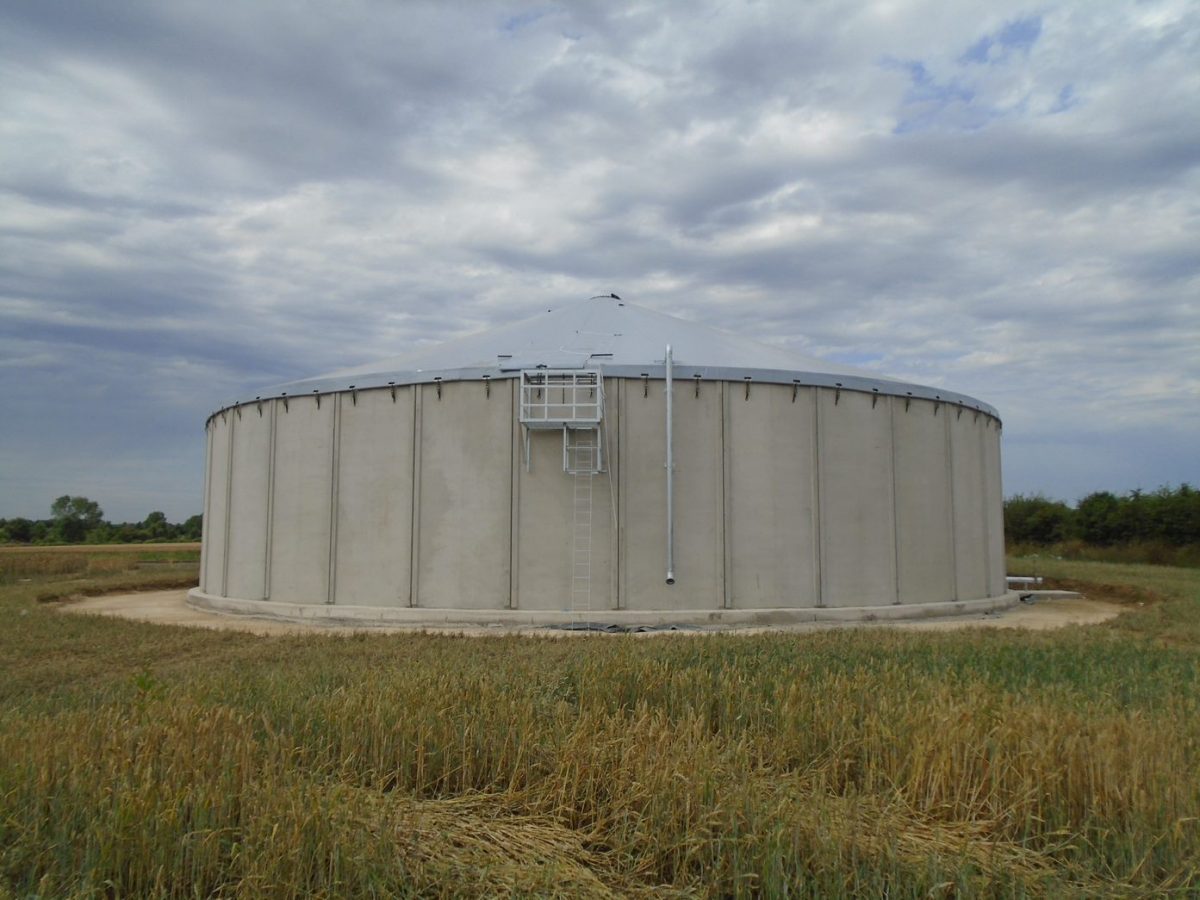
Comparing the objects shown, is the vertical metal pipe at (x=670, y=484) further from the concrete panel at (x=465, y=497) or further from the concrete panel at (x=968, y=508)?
the concrete panel at (x=968, y=508)

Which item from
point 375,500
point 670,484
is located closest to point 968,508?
point 670,484

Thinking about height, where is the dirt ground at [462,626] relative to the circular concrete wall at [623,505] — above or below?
below

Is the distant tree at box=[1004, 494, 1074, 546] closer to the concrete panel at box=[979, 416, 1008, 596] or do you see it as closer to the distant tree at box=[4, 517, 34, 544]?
the concrete panel at box=[979, 416, 1008, 596]

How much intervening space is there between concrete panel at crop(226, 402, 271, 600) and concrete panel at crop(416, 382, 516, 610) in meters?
4.72

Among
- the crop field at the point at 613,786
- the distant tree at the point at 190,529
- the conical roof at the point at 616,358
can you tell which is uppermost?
the conical roof at the point at 616,358

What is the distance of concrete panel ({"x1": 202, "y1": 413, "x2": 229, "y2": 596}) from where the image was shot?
21.8m

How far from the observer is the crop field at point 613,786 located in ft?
13.8

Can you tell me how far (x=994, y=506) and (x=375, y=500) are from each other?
15802 millimetres

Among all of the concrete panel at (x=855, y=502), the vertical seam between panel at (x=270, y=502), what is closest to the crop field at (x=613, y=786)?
the concrete panel at (x=855, y=502)

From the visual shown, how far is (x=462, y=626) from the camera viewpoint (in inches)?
664

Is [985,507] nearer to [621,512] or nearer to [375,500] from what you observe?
[621,512]

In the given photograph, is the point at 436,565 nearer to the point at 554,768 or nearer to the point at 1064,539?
the point at 554,768

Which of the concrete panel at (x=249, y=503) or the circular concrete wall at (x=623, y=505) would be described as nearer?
the circular concrete wall at (x=623, y=505)

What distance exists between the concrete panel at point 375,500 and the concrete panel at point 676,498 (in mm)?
→ 4582
